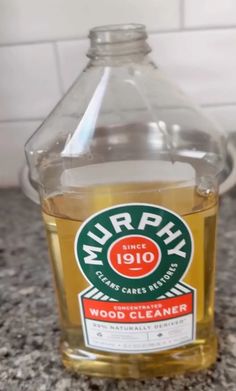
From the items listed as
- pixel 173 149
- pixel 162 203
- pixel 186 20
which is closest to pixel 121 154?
pixel 173 149

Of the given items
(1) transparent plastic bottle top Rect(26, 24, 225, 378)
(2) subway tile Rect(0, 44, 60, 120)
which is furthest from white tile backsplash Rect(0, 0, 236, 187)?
(1) transparent plastic bottle top Rect(26, 24, 225, 378)

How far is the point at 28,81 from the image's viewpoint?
2.68 feet

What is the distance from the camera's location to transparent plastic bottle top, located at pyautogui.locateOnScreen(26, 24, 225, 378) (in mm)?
459

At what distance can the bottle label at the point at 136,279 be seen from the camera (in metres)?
0.45

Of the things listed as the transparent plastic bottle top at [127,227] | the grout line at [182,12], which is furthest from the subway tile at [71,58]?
the transparent plastic bottle top at [127,227]

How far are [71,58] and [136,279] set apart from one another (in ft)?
1.37

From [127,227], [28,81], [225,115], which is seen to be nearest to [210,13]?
[225,115]

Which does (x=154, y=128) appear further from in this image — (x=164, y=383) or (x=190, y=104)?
(x=164, y=383)

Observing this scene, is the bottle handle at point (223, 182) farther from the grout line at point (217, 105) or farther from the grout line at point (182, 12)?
the grout line at point (182, 12)

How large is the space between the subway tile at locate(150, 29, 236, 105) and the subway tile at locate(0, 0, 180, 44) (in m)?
0.02

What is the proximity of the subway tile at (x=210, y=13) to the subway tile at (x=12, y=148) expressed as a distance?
0.83 feet

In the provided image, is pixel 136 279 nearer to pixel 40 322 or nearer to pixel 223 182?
pixel 40 322

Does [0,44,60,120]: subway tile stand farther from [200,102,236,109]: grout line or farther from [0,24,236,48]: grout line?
[200,102,236,109]: grout line

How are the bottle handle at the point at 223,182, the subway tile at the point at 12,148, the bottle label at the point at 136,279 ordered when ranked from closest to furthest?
the bottle label at the point at 136,279
the bottle handle at the point at 223,182
the subway tile at the point at 12,148
